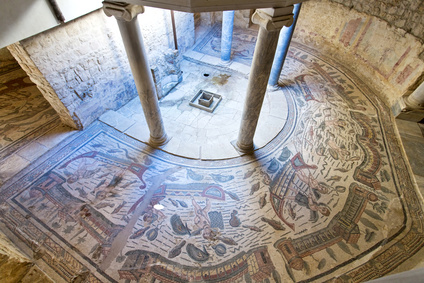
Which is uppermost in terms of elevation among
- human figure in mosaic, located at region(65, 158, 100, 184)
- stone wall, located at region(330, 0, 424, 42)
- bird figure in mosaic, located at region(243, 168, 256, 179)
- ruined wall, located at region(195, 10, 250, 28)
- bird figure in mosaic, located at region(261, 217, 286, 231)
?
stone wall, located at region(330, 0, 424, 42)

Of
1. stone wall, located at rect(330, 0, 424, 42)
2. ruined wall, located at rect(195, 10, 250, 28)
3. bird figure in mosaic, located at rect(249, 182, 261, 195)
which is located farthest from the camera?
ruined wall, located at rect(195, 10, 250, 28)

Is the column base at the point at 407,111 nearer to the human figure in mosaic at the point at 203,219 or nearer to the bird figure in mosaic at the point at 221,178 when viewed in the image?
the bird figure in mosaic at the point at 221,178

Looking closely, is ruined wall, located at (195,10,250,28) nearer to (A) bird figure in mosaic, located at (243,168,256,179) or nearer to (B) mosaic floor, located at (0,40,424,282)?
(B) mosaic floor, located at (0,40,424,282)

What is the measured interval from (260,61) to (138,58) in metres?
1.98

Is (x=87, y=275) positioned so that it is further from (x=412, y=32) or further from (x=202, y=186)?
(x=412, y=32)

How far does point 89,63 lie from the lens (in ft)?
14.3

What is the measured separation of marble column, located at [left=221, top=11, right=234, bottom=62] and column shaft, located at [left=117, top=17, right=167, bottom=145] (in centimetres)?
409

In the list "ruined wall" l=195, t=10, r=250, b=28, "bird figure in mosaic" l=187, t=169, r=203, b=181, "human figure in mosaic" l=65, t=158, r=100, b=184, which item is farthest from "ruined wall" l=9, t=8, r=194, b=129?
"ruined wall" l=195, t=10, r=250, b=28

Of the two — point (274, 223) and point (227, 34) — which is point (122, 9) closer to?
point (274, 223)

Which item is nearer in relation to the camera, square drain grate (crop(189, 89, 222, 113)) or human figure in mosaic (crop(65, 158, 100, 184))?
human figure in mosaic (crop(65, 158, 100, 184))

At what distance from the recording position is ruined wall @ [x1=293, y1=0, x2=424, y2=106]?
511 centimetres

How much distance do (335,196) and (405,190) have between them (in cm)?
145

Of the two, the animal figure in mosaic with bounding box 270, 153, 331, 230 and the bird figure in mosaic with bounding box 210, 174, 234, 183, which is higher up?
the animal figure in mosaic with bounding box 270, 153, 331, 230

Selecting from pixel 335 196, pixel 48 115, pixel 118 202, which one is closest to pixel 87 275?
pixel 118 202
